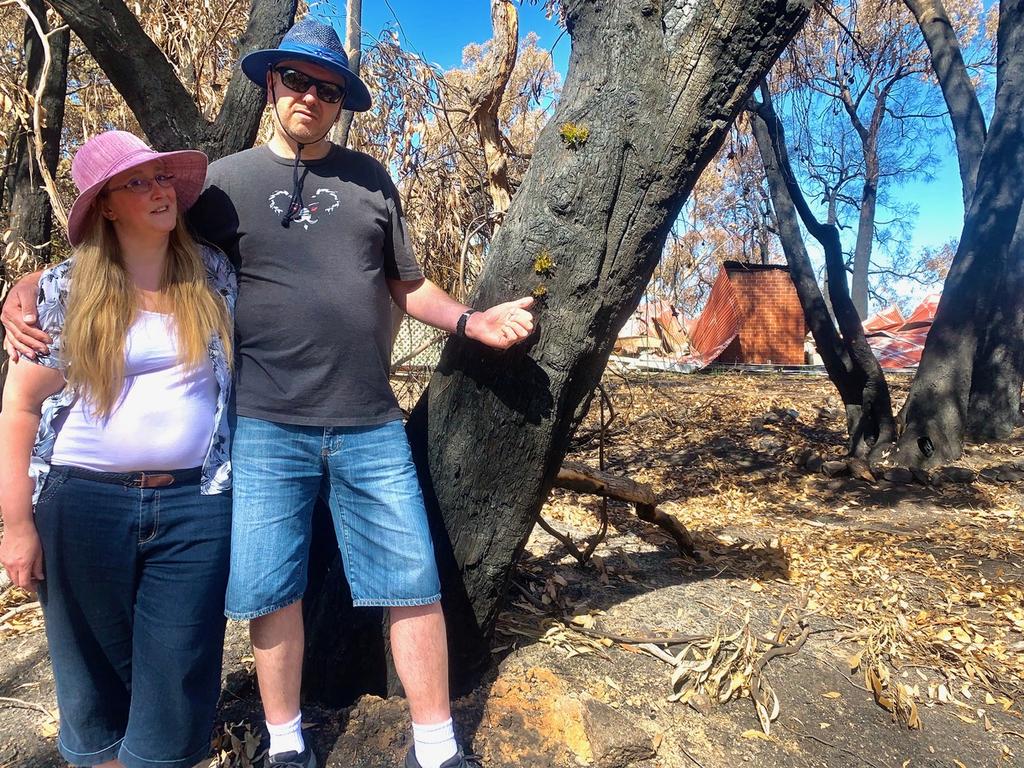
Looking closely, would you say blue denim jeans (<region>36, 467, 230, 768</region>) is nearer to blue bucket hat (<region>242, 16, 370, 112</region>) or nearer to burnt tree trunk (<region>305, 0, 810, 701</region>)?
burnt tree trunk (<region>305, 0, 810, 701</region>)

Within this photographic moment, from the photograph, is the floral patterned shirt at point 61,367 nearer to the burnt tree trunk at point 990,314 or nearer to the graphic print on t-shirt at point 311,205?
the graphic print on t-shirt at point 311,205

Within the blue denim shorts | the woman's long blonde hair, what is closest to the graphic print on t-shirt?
the woman's long blonde hair

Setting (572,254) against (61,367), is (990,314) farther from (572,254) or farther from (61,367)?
(61,367)

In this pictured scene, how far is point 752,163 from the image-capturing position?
20.2 metres

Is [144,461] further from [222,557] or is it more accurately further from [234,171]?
[234,171]

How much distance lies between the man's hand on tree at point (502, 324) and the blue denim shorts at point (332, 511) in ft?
1.21

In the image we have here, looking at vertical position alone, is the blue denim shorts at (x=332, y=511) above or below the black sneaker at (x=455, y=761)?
above

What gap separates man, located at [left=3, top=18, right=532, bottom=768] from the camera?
1957 millimetres

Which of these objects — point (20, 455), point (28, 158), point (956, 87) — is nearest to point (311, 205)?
point (20, 455)

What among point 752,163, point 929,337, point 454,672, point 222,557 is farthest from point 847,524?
point 752,163

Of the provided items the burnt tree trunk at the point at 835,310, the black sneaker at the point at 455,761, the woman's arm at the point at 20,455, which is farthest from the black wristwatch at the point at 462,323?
the burnt tree trunk at the point at 835,310

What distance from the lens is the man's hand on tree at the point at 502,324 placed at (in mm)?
2018

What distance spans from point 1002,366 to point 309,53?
7.74 meters

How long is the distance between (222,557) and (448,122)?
3.98 metres
